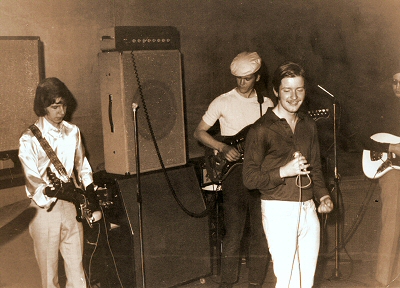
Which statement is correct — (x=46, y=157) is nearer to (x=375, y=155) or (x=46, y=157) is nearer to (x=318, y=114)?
(x=318, y=114)

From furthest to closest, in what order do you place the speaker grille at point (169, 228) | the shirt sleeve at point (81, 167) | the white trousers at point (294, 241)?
the speaker grille at point (169, 228)
the shirt sleeve at point (81, 167)
the white trousers at point (294, 241)

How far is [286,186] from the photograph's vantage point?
2.45 metres

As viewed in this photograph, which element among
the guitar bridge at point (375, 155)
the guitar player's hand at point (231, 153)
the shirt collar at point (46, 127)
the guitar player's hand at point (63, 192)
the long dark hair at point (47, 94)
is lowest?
the guitar player's hand at point (63, 192)

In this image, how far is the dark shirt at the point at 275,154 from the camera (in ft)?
8.01

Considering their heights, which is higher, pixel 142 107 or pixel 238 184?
pixel 142 107

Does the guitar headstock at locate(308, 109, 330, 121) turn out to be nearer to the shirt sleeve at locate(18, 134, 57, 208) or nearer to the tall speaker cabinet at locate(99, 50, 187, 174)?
the tall speaker cabinet at locate(99, 50, 187, 174)

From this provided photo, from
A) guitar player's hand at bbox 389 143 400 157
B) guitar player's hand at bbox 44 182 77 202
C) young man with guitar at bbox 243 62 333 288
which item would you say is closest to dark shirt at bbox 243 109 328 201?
young man with guitar at bbox 243 62 333 288

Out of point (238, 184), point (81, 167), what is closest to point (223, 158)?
point (238, 184)

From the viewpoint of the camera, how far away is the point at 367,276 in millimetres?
3768

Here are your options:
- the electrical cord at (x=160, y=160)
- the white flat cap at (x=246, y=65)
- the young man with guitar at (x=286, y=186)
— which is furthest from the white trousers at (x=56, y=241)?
the white flat cap at (x=246, y=65)

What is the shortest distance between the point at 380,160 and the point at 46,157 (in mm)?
2316

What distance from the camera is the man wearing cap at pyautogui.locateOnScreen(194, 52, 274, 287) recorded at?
131 inches

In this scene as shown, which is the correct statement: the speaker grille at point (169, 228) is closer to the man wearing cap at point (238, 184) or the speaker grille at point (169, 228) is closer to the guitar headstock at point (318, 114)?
the man wearing cap at point (238, 184)

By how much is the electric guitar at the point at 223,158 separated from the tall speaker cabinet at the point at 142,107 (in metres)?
0.28
